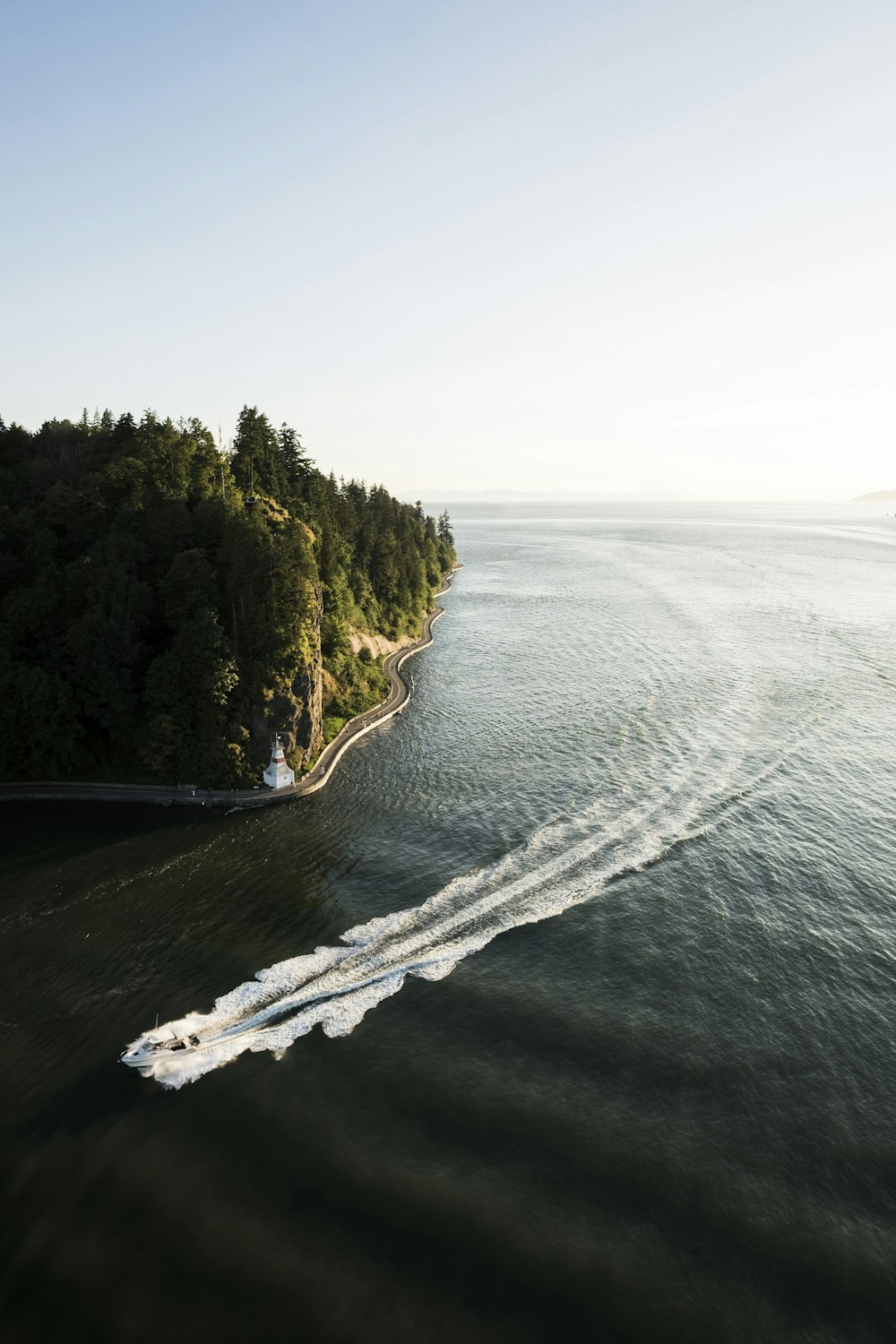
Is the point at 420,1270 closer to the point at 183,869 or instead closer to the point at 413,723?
the point at 183,869

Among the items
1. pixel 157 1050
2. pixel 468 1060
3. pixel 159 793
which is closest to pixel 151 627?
pixel 159 793

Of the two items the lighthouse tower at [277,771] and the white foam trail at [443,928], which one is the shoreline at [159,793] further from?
the white foam trail at [443,928]

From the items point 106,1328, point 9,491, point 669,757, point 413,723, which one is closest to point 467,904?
point 106,1328

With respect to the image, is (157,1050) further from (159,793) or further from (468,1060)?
(159,793)

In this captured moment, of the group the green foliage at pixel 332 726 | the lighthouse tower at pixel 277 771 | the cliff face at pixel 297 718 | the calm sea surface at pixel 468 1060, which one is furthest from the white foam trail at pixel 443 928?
the green foliage at pixel 332 726

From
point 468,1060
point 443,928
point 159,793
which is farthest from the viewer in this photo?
point 159,793
